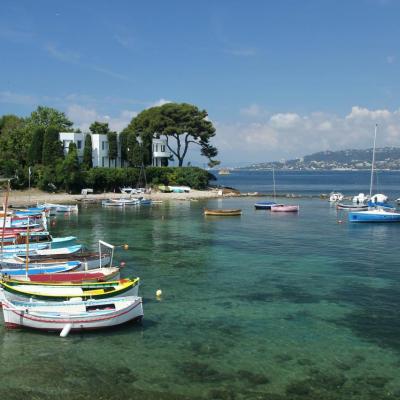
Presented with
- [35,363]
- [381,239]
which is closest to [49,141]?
[381,239]

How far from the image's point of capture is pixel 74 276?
31.4m

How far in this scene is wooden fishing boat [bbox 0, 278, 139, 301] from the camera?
25875 mm

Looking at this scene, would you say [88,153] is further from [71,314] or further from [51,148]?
[71,314]

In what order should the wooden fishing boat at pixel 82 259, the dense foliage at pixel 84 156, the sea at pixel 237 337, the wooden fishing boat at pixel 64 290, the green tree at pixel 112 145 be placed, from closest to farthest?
the sea at pixel 237 337 < the wooden fishing boat at pixel 64 290 < the wooden fishing boat at pixel 82 259 < the dense foliage at pixel 84 156 < the green tree at pixel 112 145

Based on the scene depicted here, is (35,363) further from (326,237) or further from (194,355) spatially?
(326,237)

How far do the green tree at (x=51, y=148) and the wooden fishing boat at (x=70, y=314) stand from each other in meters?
78.5

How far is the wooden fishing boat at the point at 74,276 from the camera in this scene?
30303 mm

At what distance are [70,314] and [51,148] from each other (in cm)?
8202

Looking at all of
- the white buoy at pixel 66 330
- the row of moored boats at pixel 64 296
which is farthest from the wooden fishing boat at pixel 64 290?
the white buoy at pixel 66 330

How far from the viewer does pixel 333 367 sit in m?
21.0

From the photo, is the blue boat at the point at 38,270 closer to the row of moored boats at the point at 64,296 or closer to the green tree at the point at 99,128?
the row of moored boats at the point at 64,296

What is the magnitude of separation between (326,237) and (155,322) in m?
35.2

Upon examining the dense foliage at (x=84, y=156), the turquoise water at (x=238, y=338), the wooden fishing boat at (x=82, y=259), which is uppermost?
the dense foliage at (x=84, y=156)

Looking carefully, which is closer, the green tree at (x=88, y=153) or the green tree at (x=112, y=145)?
the green tree at (x=88, y=153)
